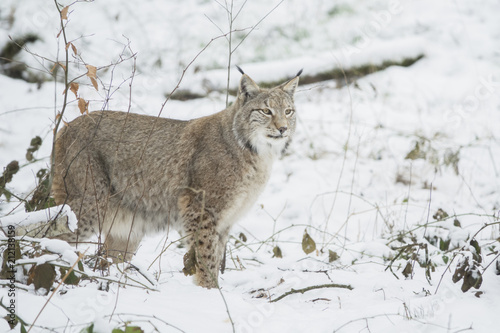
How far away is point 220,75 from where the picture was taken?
8766 mm

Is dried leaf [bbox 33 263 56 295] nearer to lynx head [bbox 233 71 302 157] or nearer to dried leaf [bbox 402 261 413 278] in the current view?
dried leaf [bbox 402 261 413 278]

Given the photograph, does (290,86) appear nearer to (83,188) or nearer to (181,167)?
(181,167)

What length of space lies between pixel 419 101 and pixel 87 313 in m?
7.41

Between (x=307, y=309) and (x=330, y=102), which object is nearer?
(x=307, y=309)

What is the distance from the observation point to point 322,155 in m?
7.18

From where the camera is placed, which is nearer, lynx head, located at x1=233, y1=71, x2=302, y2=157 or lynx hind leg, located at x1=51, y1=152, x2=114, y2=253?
lynx hind leg, located at x1=51, y1=152, x2=114, y2=253

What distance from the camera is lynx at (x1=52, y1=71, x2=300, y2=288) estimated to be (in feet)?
13.9

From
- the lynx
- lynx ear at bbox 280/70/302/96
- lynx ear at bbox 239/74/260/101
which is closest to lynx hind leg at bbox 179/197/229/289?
the lynx

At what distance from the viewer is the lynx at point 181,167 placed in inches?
167

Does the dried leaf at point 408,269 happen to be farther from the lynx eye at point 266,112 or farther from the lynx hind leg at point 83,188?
the lynx hind leg at point 83,188

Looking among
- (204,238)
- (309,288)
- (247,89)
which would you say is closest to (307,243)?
(309,288)

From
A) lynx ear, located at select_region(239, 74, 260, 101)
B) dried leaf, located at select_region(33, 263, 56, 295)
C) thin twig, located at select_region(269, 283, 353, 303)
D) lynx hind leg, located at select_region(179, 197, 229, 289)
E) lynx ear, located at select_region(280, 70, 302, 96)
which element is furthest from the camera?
lynx ear, located at select_region(280, 70, 302, 96)

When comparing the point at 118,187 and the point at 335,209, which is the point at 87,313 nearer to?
the point at 118,187

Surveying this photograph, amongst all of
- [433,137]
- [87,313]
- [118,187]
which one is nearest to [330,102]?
[433,137]
